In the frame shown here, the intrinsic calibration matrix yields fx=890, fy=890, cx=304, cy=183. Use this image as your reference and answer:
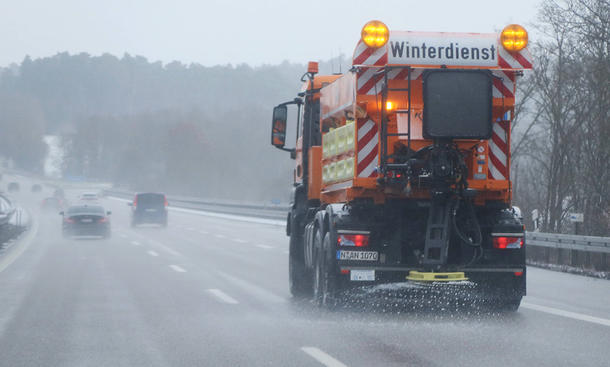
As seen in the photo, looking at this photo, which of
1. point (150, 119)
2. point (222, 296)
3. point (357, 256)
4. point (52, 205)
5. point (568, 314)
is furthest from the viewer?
point (150, 119)

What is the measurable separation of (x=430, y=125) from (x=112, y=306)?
4.79 meters

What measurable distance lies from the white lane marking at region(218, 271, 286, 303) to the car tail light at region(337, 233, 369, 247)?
2379 mm

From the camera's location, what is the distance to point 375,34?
9758 millimetres

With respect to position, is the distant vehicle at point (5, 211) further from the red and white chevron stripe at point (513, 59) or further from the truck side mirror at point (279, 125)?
the red and white chevron stripe at point (513, 59)

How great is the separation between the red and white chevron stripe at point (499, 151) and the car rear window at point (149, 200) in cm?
3383

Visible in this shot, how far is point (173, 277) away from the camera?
52.5 ft

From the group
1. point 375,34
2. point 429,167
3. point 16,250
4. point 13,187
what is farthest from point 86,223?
point 13,187

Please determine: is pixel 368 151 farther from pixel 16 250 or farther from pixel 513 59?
pixel 16 250

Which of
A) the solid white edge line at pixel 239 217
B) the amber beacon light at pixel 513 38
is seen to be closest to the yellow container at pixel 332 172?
the amber beacon light at pixel 513 38

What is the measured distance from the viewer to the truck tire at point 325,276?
10.0 metres

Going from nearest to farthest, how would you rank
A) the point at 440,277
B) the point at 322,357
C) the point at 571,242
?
the point at 322,357 < the point at 440,277 < the point at 571,242

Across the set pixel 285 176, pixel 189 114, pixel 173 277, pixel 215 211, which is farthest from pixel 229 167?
pixel 173 277

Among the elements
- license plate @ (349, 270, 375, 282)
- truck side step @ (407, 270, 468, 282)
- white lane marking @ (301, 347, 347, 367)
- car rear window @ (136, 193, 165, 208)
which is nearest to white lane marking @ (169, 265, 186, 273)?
license plate @ (349, 270, 375, 282)

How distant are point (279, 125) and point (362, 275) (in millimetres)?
4193
